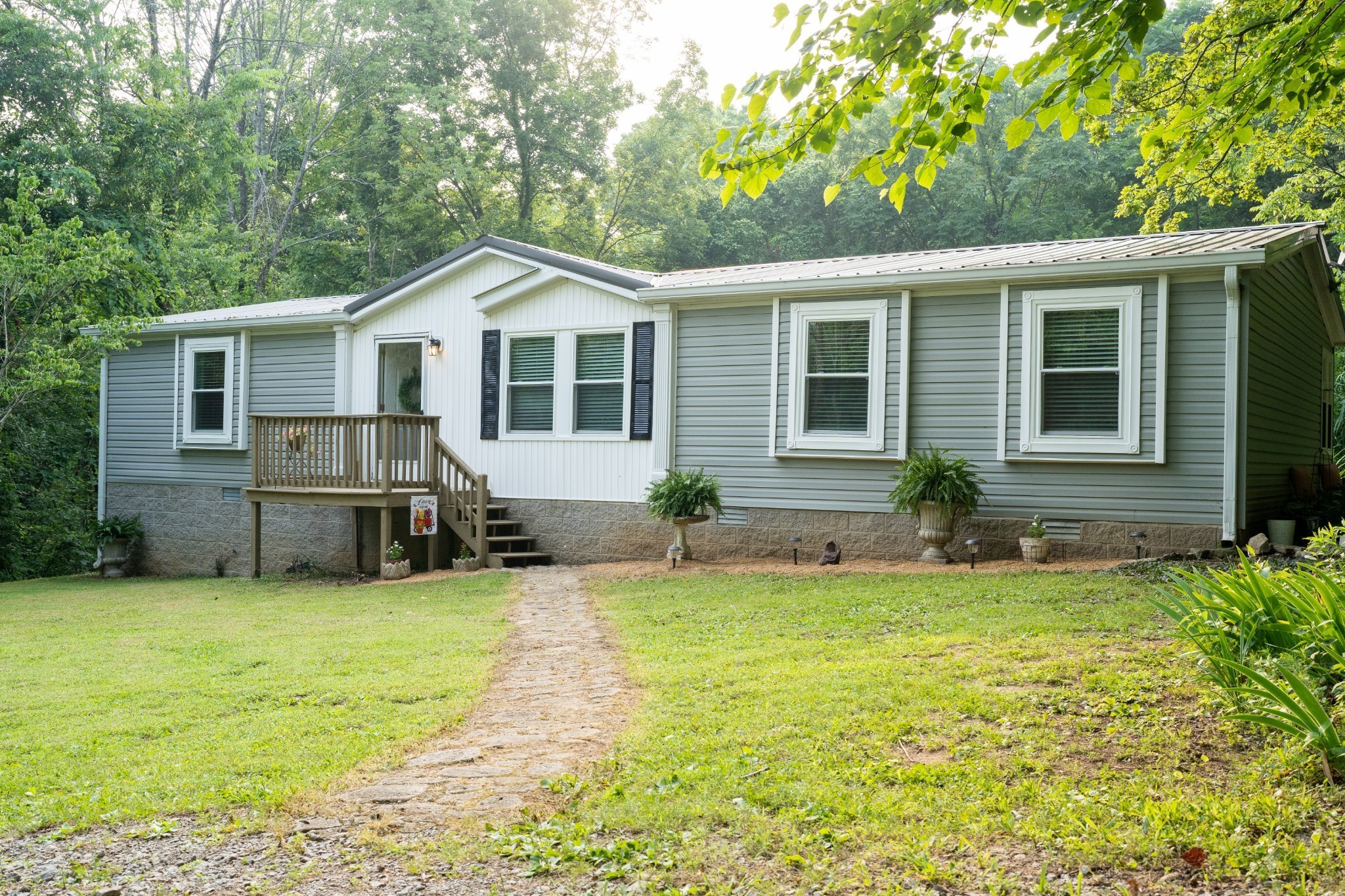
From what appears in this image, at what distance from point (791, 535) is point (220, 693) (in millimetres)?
6838

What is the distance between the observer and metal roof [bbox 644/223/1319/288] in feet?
33.2

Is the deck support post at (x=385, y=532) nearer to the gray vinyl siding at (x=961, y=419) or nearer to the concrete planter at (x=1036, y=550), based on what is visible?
the gray vinyl siding at (x=961, y=419)

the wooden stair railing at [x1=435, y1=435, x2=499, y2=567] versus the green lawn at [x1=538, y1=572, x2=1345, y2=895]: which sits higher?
the wooden stair railing at [x1=435, y1=435, x2=499, y2=567]

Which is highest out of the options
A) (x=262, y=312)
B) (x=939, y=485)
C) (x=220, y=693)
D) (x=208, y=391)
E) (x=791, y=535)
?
(x=262, y=312)

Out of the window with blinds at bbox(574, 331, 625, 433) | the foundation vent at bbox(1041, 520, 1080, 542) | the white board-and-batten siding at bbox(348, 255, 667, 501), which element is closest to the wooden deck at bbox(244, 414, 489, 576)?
the white board-and-batten siding at bbox(348, 255, 667, 501)

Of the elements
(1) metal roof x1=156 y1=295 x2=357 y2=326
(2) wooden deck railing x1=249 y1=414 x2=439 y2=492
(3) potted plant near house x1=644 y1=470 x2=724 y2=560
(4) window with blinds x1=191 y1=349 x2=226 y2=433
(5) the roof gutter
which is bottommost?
(3) potted plant near house x1=644 y1=470 x2=724 y2=560

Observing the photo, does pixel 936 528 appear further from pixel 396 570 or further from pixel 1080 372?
pixel 396 570

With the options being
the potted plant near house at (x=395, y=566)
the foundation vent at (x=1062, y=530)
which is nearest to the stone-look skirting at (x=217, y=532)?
the potted plant near house at (x=395, y=566)

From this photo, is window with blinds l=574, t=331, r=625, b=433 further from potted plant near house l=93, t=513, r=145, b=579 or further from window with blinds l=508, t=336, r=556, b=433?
potted plant near house l=93, t=513, r=145, b=579

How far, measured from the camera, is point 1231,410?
984 cm

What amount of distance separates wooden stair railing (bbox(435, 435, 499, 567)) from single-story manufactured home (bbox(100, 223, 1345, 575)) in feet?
0.15

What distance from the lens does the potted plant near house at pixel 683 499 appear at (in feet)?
38.9

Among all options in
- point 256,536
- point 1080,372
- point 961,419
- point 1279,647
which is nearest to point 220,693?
point 1279,647

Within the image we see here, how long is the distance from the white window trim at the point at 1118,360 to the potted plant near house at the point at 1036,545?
2.62 feet
